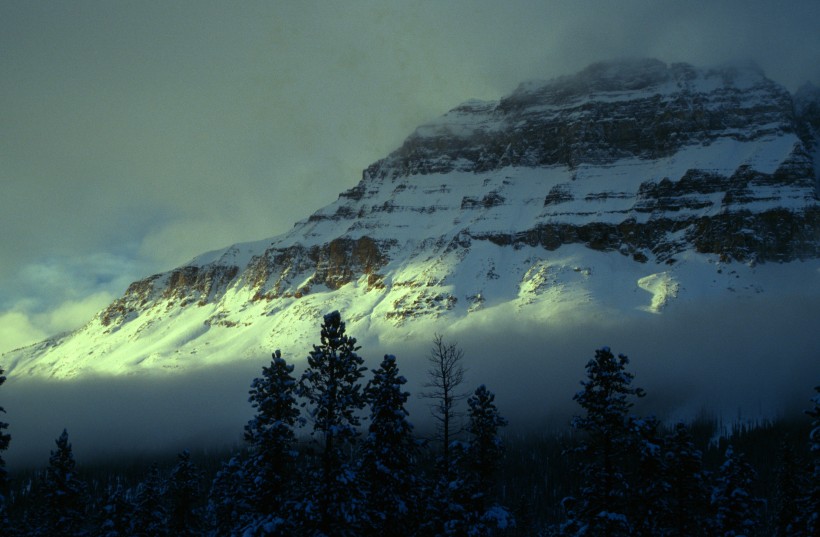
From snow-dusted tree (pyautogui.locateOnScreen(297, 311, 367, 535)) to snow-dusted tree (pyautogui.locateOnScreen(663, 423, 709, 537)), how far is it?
17369 mm

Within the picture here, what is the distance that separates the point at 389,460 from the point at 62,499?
66.8 ft

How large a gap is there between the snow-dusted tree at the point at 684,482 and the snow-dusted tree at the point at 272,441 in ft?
65.1

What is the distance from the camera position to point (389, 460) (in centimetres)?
3422

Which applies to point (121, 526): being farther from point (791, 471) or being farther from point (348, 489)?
point (791, 471)

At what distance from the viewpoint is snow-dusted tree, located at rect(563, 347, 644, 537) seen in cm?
3116

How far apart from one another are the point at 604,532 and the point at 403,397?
10.8 metres

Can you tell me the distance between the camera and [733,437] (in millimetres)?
160750

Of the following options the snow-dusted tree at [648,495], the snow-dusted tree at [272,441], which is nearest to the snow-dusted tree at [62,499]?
the snow-dusted tree at [272,441]

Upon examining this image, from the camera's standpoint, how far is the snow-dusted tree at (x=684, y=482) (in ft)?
125

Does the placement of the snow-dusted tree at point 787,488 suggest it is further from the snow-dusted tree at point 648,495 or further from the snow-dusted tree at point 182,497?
the snow-dusted tree at point 182,497

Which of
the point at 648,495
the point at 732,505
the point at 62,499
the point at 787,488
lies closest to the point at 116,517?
the point at 62,499

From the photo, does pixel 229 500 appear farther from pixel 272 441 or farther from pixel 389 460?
pixel 389 460

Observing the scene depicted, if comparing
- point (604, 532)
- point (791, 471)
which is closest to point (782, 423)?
point (791, 471)

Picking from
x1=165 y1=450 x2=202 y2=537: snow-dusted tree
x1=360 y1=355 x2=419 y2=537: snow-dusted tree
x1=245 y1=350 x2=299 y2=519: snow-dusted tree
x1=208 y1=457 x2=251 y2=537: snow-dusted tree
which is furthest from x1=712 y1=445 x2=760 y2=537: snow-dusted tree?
x1=165 y1=450 x2=202 y2=537: snow-dusted tree
